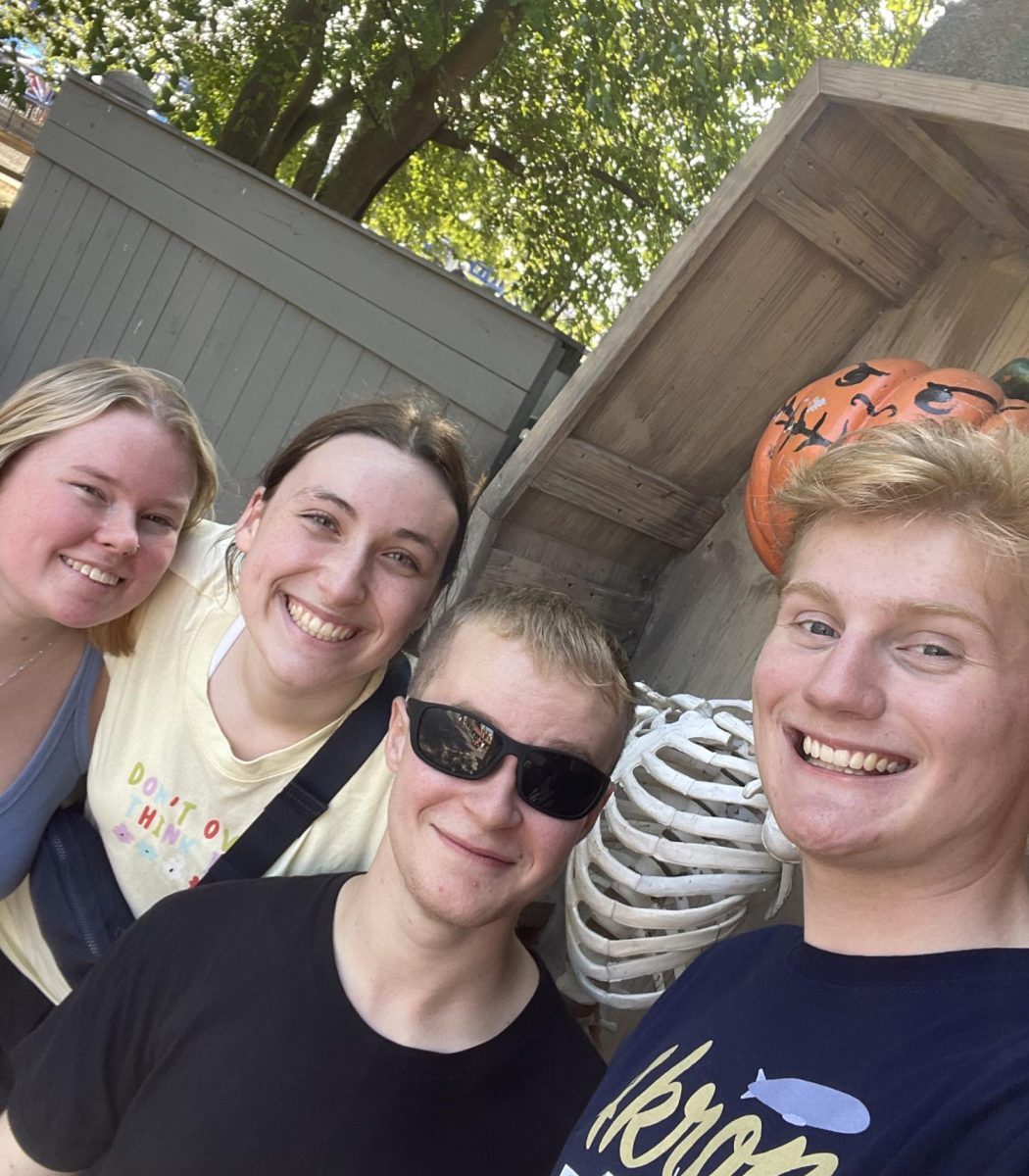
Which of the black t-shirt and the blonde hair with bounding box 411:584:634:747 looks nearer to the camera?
the black t-shirt

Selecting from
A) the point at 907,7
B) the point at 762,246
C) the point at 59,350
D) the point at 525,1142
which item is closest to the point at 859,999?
the point at 525,1142

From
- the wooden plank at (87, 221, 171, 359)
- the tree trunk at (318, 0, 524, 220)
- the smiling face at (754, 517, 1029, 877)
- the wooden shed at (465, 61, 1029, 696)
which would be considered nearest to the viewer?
the smiling face at (754, 517, 1029, 877)

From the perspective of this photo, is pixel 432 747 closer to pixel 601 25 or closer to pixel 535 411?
pixel 535 411

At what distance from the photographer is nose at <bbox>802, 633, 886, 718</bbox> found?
126 cm

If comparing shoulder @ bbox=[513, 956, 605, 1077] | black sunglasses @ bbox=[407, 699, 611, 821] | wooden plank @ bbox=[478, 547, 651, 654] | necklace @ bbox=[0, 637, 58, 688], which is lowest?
necklace @ bbox=[0, 637, 58, 688]

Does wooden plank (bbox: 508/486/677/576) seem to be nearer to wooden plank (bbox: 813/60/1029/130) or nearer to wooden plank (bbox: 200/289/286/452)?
wooden plank (bbox: 813/60/1029/130)

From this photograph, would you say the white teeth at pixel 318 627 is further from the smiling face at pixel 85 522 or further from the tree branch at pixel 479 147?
the tree branch at pixel 479 147

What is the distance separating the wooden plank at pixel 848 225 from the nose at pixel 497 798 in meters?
1.55

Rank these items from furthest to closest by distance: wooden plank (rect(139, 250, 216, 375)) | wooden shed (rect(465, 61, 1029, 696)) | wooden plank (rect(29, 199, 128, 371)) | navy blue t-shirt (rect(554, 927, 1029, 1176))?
wooden plank (rect(29, 199, 128, 371)), wooden plank (rect(139, 250, 216, 375)), wooden shed (rect(465, 61, 1029, 696)), navy blue t-shirt (rect(554, 927, 1029, 1176))

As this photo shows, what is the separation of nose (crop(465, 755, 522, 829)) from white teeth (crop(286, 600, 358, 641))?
21.0 inches

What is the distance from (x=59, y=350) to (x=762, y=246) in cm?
393

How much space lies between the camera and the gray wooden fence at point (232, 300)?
4062mm

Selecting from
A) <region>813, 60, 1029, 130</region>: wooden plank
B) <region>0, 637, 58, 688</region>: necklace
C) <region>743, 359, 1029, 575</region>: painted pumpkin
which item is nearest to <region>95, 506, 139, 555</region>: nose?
<region>0, 637, 58, 688</region>: necklace

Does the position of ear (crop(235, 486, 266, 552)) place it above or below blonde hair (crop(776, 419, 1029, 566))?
below
